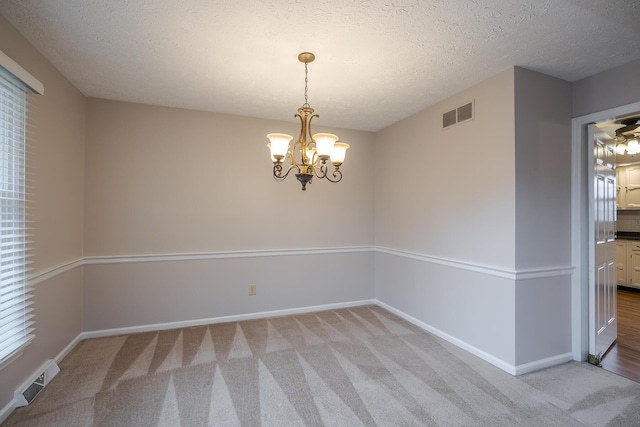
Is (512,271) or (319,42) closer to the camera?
(319,42)

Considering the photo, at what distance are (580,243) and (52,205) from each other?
15.0 feet

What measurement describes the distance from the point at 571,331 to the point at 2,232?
14.5 feet

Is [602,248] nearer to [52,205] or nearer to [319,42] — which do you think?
[319,42]

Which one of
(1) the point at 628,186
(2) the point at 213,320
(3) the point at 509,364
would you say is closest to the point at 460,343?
(3) the point at 509,364

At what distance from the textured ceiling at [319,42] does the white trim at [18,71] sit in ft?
1.04

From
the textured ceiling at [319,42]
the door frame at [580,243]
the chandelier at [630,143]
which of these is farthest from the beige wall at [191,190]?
the chandelier at [630,143]

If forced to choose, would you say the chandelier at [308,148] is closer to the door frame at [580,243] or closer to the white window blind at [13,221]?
the white window blind at [13,221]

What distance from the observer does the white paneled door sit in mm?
2611

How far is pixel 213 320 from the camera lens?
11.4 ft

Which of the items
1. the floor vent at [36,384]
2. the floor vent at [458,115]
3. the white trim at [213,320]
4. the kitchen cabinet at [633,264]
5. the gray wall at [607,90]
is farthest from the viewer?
the kitchen cabinet at [633,264]

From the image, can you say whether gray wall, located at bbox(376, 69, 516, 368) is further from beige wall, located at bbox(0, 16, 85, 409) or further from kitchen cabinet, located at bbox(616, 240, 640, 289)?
kitchen cabinet, located at bbox(616, 240, 640, 289)

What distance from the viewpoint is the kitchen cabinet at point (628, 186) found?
5.08 meters

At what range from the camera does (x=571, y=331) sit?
2.63m

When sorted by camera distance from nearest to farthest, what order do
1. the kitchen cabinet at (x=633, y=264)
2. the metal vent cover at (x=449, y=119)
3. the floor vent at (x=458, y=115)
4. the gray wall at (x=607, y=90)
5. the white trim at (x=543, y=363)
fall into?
the gray wall at (x=607, y=90)
the white trim at (x=543, y=363)
the floor vent at (x=458, y=115)
the metal vent cover at (x=449, y=119)
the kitchen cabinet at (x=633, y=264)
